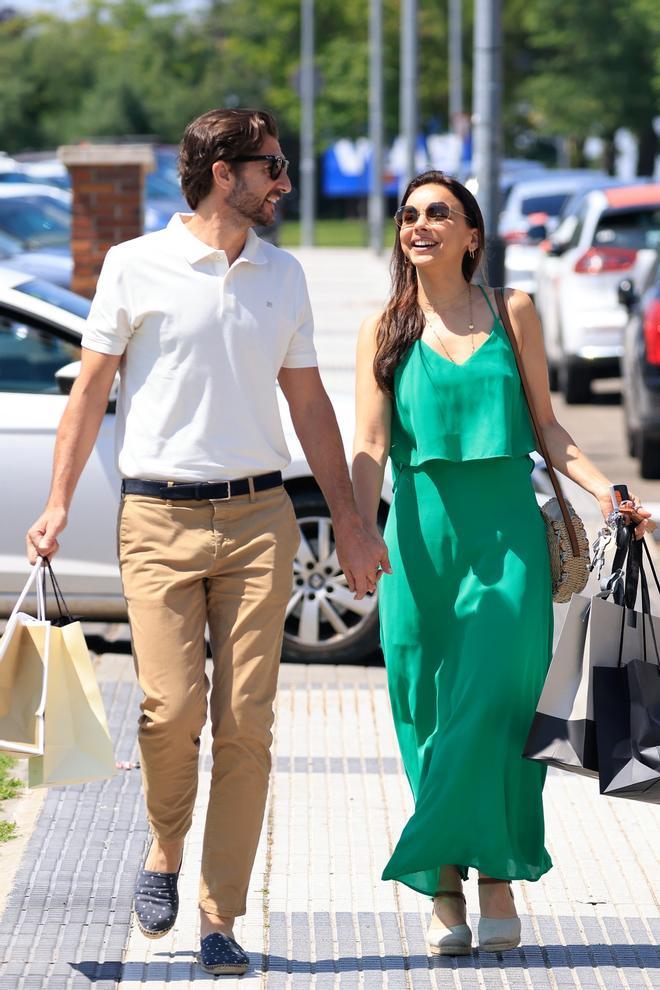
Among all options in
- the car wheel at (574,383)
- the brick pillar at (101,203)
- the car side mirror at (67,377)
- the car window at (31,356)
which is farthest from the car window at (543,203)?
A: the car side mirror at (67,377)

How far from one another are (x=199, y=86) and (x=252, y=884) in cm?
6966

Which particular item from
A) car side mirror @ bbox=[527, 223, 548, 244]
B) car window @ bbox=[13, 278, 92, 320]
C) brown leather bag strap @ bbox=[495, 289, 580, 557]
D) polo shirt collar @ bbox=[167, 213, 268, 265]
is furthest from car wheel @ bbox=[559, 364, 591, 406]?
polo shirt collar @ bbox=[167, 213, 268, 265]

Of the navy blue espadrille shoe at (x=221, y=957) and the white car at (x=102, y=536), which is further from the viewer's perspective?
the white car at (x=102, y=536)

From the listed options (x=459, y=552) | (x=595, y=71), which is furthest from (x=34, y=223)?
(x=595, y=71)

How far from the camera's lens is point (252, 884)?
16.2 ft

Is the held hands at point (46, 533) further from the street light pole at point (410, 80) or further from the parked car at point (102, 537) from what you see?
the street light pole at point (410, 80)

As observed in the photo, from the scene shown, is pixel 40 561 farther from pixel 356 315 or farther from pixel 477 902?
pixel 356 315

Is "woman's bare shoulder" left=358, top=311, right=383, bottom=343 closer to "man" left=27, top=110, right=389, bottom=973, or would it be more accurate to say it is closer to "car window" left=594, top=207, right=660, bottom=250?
"man" left=27, top=110, right=389, bottom=973

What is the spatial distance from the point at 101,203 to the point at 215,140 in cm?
905

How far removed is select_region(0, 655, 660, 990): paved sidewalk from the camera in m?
4.30

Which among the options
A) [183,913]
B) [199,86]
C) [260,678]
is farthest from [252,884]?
[199,86]

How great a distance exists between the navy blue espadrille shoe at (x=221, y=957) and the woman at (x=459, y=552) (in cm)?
40

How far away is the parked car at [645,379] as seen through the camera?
12.2 metres

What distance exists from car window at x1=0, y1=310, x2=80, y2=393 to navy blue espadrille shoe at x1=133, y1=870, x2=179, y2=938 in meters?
3.63
